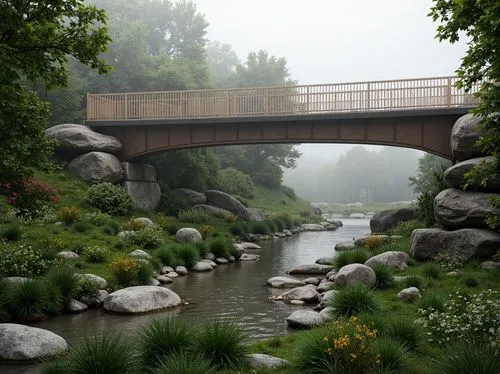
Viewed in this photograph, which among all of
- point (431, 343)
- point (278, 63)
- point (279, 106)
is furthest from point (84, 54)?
A: point (278, 63)

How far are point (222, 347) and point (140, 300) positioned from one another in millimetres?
6238

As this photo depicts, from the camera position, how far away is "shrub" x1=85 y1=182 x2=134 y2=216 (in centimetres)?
2717

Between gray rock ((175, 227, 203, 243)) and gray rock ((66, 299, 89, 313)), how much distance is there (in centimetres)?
1050

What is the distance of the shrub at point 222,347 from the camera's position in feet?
25.7

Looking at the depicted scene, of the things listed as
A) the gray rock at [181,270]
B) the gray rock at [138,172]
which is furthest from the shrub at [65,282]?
the gray rock at [138,172]

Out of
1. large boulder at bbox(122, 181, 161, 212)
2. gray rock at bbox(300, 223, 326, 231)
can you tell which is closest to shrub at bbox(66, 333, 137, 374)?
large boulder at bbox(122, 181, 161, 212)

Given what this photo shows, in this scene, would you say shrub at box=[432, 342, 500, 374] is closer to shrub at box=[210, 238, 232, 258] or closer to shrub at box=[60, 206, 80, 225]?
shrub at box=[210, 238, 232, 258]

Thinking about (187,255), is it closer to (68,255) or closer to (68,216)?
(68,255)

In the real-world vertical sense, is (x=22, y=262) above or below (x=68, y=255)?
above

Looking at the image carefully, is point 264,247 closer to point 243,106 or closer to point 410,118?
point 243,106

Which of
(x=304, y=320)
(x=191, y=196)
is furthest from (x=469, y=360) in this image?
(x=191, y=196)

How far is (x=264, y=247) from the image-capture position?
29562mm

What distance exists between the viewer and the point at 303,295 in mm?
15000

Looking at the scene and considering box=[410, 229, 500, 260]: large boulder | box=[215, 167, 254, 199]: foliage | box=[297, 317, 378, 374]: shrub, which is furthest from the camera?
box=[215, 167, 254, 199]: foliage
